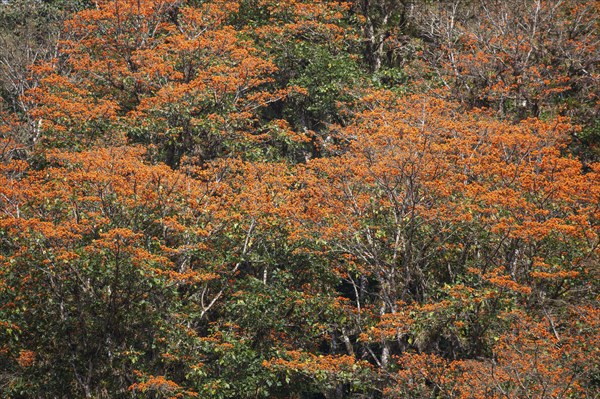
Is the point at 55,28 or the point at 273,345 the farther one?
the point at 55,28

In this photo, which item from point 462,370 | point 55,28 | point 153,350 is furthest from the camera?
point 55,28

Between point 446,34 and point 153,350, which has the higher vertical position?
point 446,34

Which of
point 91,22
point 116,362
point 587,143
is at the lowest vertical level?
point 116,362

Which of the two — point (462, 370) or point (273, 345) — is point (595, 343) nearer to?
point (462, 370)

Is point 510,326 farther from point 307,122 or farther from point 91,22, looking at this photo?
point 91,22

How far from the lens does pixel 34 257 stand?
16.0m

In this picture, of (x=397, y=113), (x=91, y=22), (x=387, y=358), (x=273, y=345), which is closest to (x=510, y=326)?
(x=387, y=358)

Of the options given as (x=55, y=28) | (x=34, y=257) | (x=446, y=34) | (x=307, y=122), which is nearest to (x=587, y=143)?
(x=446, y=34)

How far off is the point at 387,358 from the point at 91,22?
61.9 ft

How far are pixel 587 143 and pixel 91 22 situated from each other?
744 inches

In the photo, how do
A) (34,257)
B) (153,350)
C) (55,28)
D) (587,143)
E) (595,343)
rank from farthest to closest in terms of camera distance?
(55,28) → (587,143) → (153,350) → (34,257) → (595,343)

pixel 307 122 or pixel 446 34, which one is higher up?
pixel 446 34

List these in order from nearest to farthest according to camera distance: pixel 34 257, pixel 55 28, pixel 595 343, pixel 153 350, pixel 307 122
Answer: pixel 595 343 < pixel 34 257 < pixel 153 350 < pixel 307 122 < pixel 55 28

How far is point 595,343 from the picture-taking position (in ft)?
43.2
